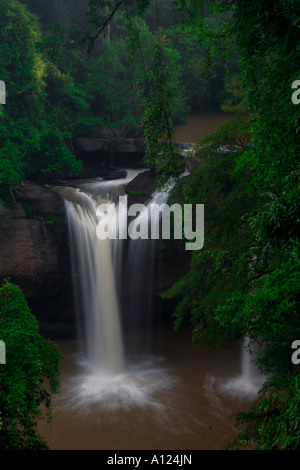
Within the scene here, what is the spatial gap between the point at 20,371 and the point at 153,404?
20.5 ft

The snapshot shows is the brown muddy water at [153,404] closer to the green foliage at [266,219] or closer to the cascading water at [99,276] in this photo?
the cascading water at [99,276]

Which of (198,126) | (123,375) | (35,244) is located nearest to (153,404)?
(123,375)

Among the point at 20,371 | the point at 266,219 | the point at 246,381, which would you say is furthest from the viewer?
the point at 246,381

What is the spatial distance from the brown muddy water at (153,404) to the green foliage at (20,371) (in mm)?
3532

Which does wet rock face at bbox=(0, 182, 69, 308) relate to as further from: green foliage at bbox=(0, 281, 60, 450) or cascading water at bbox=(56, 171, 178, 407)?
green foliage at bbox=(0, 281, 60, 450)

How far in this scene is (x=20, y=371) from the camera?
5.68m

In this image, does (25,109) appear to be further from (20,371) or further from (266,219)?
(266,219)

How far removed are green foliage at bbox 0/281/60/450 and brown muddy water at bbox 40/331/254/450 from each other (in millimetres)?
3532

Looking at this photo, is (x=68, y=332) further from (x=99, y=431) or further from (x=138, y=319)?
(x=99, y=431)

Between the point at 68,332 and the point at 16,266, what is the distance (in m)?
3.46

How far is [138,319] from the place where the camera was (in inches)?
632

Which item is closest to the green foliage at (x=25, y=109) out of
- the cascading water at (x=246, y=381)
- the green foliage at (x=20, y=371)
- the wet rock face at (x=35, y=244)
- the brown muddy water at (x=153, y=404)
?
the wet rock face at (x=35, y=244)

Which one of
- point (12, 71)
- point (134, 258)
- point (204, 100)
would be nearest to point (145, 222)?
point (134, 258)

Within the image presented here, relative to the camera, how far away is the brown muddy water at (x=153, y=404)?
A: 930cm
